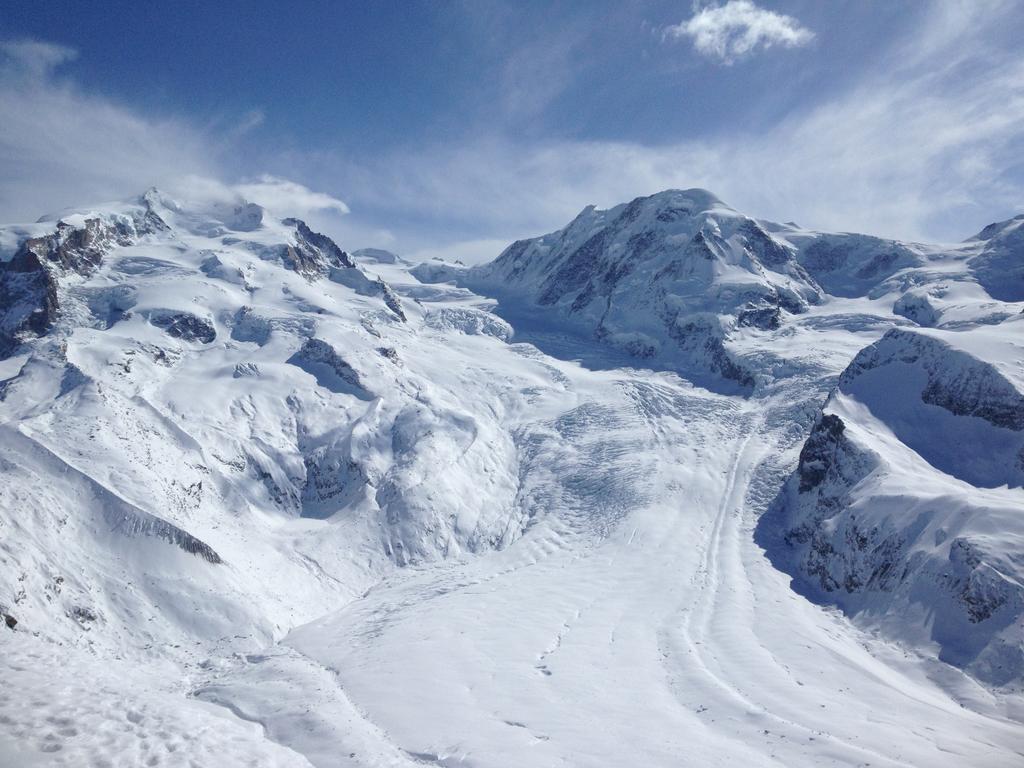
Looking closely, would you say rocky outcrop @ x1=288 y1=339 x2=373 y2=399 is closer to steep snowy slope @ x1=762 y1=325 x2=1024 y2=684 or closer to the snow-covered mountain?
the snow-covered mountain

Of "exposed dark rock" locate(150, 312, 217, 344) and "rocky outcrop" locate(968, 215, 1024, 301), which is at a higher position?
"rocky outcrop" locate(968, 215, 1024, 301)

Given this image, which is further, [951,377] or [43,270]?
[43,270]

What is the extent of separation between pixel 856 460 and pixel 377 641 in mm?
42862

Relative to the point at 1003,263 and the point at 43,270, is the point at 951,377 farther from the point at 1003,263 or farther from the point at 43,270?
the point at 43,270

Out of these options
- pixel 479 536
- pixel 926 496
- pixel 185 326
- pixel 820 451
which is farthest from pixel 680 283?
pixel 185 326

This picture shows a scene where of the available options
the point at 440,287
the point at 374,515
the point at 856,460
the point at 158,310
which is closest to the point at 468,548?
the point at 374,515

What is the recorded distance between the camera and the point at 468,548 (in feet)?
194

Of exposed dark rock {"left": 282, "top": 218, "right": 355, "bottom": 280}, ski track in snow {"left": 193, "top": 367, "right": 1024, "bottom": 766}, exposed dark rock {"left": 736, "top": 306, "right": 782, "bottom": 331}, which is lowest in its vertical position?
ski track in snow {"left": 193, "top": 367, "right": 1024, "bottom": 766}

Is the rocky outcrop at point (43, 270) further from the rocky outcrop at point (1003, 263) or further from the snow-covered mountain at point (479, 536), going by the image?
the rocky outcrop at point (1003, 263)

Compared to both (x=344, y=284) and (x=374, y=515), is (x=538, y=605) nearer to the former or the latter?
(x=374, y=515)

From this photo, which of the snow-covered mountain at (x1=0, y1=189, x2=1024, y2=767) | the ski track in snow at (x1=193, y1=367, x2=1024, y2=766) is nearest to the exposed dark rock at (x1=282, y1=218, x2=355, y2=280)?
the snow-covered mountain at (x1=0, y1=189, x2=1024, y2=767)

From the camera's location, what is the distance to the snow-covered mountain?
2731 cm

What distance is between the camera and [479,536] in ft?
199

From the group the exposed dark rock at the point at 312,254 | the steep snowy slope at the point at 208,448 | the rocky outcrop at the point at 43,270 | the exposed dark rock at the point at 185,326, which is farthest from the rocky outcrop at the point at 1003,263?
the rocky outcrop at the point at 43,270
